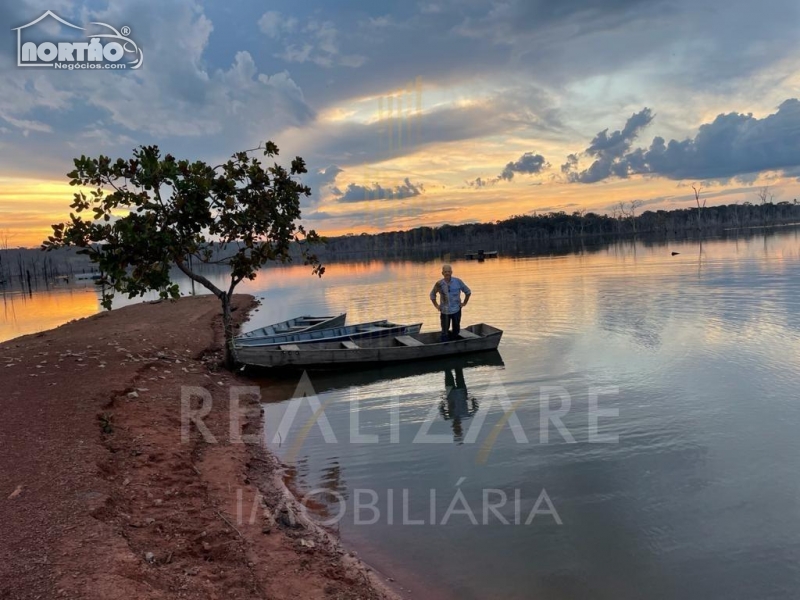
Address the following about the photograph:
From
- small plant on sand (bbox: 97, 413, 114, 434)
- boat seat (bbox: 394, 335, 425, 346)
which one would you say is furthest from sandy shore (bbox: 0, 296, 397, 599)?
boat seat (bbox: 394, 335, 425, 346)

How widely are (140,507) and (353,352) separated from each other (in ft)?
29.9

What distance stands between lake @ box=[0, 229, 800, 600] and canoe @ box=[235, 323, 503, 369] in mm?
436

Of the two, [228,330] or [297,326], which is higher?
[228,330]

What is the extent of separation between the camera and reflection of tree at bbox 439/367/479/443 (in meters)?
10.2

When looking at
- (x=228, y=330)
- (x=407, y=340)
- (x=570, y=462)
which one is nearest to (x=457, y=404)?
(x=570, y=462)

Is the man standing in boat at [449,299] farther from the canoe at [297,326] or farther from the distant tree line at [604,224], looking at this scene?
the distant tree line at [604,224]

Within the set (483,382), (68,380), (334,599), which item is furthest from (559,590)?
(68,380)

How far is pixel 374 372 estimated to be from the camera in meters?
15.1

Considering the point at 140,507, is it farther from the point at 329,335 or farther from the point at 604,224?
the point at 604,224

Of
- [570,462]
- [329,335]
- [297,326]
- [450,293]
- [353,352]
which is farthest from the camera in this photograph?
[297,326]

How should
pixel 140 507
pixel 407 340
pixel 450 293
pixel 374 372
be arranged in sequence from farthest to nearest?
pixel 407 340 < pixel 450 293 < pixel 374 372 < pixel 140 507

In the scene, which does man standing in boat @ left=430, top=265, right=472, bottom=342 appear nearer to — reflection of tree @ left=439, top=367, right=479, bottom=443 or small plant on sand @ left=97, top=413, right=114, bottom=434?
reflection of tree @ left=439, top=367, right=479, bottom=443

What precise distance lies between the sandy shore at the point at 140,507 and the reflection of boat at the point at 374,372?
Result: 3.09 meters

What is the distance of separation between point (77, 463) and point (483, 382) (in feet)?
29.7
